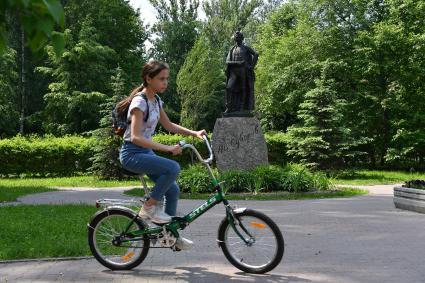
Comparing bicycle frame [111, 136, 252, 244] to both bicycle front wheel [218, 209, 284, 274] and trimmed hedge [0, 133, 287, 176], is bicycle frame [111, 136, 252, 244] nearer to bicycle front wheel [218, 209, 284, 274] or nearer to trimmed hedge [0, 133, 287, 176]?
bicycle front wheel [218, 209, 284, 274]

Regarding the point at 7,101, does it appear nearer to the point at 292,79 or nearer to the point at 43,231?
the point at 292,79

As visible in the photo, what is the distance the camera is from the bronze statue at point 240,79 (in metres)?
15.5

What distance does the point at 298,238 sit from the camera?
7.10 metres

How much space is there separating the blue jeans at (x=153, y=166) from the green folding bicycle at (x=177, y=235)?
0.61 ft

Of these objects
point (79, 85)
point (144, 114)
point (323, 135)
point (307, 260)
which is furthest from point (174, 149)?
point (79, 85)

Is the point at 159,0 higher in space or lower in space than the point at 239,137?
higher

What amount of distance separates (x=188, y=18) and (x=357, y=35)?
22.5 m

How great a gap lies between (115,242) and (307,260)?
1919 millimetres

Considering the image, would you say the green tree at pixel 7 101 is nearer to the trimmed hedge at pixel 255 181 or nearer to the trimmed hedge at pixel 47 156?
→ the trimmed hedge at pixel 47 156

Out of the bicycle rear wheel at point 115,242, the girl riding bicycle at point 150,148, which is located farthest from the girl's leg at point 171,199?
the bicycle rear wheel at point 115,242

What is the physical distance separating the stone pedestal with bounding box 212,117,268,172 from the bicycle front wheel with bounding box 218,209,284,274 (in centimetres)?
983

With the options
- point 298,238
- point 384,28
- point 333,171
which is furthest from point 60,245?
point 384,28

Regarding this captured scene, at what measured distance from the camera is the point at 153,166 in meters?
4.86

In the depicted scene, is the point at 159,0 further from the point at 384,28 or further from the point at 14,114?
the point at 384,28
